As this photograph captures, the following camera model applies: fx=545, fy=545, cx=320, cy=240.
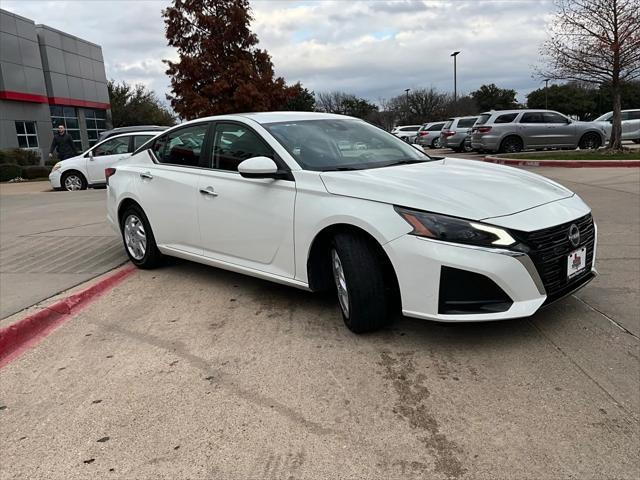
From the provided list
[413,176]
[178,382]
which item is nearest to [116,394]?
[178,382]

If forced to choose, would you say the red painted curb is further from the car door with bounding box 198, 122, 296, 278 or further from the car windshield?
the car windshield

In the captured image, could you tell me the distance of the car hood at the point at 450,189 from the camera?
11.1ft

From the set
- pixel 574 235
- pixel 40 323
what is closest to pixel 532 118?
pixel 574 235

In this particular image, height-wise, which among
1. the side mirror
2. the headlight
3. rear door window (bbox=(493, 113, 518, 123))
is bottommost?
the headlight

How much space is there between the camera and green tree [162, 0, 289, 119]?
25594 millimetres

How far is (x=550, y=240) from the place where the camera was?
3.40m

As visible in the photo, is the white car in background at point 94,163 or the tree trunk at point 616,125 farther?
the tree trunk at point 616,125

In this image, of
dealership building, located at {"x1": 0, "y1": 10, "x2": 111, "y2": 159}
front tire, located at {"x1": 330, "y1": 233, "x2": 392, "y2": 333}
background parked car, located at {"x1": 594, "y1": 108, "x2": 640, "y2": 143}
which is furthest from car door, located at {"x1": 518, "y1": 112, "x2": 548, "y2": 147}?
dealership building, located at {"x1": 0, "y1": 10, "x2": 111, "y2": 159}

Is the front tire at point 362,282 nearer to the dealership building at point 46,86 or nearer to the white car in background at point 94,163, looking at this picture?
the white car in background at point 94,163

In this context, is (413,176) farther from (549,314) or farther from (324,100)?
(324,100)

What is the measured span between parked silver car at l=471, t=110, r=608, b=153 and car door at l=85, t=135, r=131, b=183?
41.5 ft

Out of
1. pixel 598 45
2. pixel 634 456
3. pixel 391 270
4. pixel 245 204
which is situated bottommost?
pixel 634 456

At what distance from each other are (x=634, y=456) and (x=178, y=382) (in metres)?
2.42

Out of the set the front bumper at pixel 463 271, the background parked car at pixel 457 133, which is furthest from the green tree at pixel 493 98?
the front bumper at pixel 463 271
